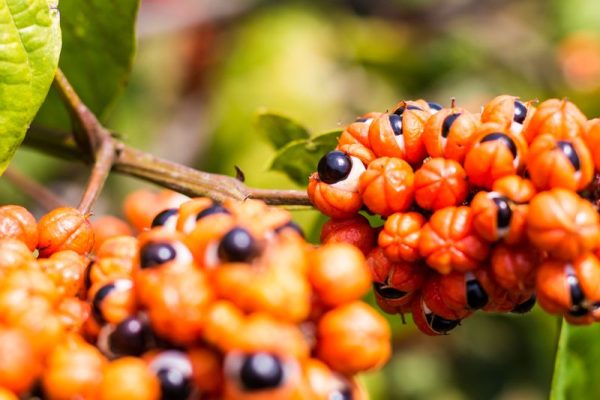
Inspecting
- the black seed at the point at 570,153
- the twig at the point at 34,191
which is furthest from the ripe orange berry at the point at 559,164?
the twig at the point at 34,191

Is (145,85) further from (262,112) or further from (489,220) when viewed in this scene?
(489,220)

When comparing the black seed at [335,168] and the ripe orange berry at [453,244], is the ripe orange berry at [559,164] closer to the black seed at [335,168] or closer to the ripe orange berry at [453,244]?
the ripe orange berry at [453,244]

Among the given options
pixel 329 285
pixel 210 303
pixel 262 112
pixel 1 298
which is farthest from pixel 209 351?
pixel 262 112

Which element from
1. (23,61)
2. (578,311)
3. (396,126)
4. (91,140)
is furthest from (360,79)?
(578,311)

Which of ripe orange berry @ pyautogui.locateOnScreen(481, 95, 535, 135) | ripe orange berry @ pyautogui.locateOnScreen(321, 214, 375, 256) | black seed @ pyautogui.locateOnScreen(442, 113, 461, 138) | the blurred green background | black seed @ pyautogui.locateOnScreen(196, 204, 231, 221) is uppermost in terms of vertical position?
ripe orange berry @ pyautogui.locateOnScreen(481, 95, 535, 135)

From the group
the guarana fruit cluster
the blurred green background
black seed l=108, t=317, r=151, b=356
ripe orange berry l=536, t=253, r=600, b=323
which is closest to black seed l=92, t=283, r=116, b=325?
the guarana fruit cluster

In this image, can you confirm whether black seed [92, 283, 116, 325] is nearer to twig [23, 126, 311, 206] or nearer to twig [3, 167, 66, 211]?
twig [23, 126, 311, 206]
